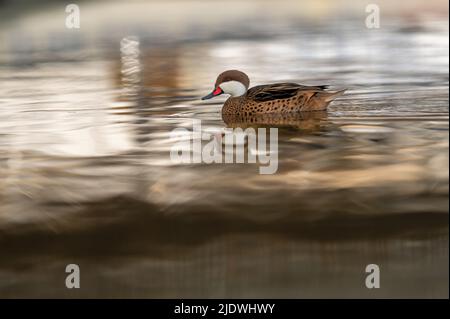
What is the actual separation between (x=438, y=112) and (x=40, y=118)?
5.12 m

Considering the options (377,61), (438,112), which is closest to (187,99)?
(438,112)

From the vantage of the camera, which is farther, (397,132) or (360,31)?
(360,31)

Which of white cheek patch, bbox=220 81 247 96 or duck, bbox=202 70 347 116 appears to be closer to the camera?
duck, bbox=202 70 347 116

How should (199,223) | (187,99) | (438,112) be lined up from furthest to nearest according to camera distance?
(187,99)
(438,112)
(199,223)

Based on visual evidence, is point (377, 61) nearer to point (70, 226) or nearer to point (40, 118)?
point (40, 118)

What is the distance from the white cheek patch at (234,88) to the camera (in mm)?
12828

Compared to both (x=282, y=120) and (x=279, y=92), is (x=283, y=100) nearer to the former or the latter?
(x=279, y=92)

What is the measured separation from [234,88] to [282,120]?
48.0 inches

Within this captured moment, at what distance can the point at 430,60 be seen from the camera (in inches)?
722

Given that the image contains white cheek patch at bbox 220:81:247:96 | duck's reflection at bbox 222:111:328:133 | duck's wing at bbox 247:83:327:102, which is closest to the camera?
duck's reflection at bbox 222:111:328:133

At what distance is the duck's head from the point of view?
12852mm

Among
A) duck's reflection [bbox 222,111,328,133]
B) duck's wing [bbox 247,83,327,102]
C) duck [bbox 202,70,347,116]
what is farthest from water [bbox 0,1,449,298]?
duck's wing [bbox 247,83,327,102]

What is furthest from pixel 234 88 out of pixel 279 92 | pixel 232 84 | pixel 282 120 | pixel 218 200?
pixel 218 200

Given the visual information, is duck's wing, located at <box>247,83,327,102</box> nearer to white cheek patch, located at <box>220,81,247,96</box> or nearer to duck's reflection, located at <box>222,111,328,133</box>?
duck's reflection, located at <box>222,111,328,133</box>
